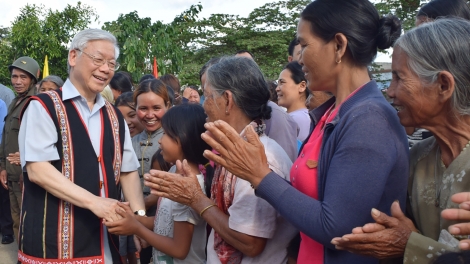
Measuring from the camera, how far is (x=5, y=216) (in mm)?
6180

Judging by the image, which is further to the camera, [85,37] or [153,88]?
[153,88]

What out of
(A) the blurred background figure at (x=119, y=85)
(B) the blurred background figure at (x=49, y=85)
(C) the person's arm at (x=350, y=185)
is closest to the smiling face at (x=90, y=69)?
(C) the person's arm at (x=350, y=185)

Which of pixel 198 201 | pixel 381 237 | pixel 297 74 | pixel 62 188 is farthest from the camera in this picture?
pixel 297 74

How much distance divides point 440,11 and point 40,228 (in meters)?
2.65

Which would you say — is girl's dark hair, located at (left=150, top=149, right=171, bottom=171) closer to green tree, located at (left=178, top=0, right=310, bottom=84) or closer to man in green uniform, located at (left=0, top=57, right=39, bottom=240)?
man in green uniform, located at (left=0, top=57, right=39, bottom=240)

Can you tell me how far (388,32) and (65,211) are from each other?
1.83m

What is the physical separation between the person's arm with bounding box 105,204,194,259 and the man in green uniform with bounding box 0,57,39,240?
11.3 ft

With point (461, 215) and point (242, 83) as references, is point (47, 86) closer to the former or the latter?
point (242, 83)

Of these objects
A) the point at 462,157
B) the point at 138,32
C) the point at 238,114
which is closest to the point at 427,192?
the point at 462,157

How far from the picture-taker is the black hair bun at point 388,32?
173 centimetres

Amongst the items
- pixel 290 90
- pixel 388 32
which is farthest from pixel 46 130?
pixel 290 90

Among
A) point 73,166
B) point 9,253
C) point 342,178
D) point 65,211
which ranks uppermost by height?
point 342,178

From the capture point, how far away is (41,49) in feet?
49.9

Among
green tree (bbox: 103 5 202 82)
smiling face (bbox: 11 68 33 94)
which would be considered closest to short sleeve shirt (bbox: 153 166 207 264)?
smiling face (bbox: 11 68 33 94)
